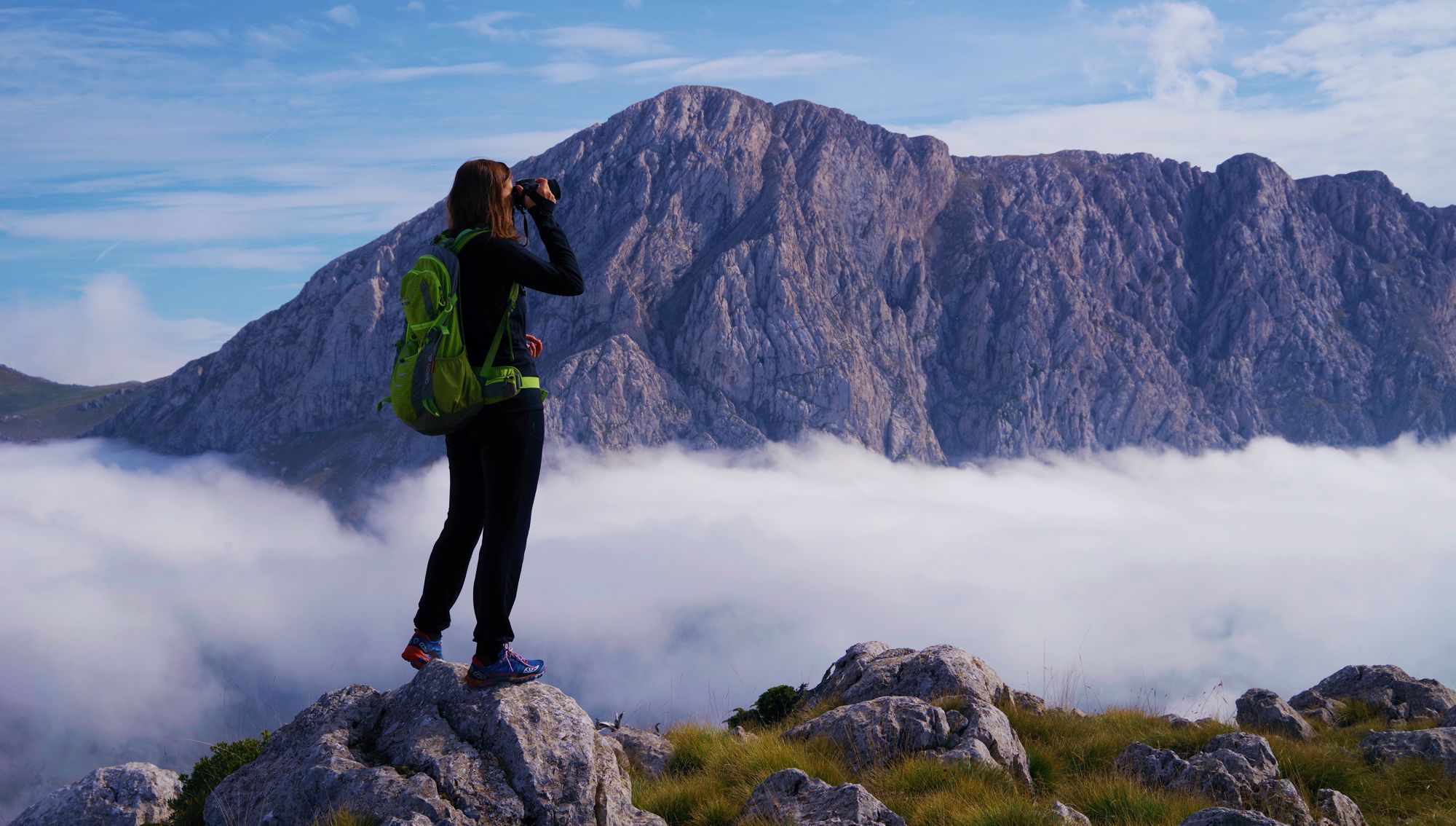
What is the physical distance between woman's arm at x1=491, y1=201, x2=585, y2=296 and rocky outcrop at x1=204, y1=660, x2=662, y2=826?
340cm

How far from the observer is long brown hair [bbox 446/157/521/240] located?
8.02m

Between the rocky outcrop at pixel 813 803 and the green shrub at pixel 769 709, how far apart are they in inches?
189

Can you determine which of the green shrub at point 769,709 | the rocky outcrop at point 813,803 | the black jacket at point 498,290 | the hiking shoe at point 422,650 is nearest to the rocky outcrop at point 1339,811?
the rocky outcrop at point 813,803

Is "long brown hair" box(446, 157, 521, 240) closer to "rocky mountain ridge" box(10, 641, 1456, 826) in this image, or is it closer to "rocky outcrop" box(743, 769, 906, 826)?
"rocky mountain ridge" box(10, 641, 1456, 826)

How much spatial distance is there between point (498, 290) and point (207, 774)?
17.1 ft

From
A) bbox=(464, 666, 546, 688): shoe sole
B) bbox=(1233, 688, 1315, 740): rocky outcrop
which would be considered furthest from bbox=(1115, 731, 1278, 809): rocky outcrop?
bbox=(464, 666, 546, 688): shoe sole

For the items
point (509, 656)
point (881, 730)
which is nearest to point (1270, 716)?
point (881, 730)

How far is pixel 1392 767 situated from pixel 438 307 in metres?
10.6

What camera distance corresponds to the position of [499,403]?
25.9ft

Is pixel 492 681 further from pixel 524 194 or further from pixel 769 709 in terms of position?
pixel 769 709

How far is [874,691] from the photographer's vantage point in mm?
12656

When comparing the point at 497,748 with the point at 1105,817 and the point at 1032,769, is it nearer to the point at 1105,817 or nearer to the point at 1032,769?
the point at 1105,817

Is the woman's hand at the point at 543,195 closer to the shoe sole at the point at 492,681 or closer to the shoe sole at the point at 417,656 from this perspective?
the shoe sole at the point at 492,681

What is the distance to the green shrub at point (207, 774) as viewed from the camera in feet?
26.3
